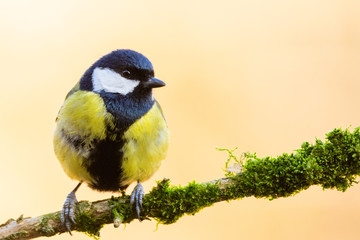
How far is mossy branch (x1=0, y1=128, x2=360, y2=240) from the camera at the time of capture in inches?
54.5

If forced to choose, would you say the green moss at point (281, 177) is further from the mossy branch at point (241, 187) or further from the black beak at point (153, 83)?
the black beak at point (153, 83)

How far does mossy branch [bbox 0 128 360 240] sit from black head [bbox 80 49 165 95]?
0.50 metres

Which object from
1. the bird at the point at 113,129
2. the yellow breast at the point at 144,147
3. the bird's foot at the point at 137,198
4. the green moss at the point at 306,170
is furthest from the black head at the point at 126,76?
the green moss at the point at 306,170

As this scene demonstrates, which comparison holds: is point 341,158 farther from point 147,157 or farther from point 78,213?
point 78,213

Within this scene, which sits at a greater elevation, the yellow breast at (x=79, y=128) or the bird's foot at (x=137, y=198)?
the yellow breast at (x=79, y=128)

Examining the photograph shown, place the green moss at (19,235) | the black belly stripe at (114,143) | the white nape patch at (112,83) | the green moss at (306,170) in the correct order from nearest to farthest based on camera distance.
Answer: the green moss at (306,170), the green moss at (19,235), the black belly stripe at (114,143), the white nape patch at (112,83)

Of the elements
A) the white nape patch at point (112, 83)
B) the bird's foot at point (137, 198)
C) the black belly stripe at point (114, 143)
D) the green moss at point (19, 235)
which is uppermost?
the white nape patch at point (112, 83)

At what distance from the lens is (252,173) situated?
1.46 m

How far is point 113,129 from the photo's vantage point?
1729 mm

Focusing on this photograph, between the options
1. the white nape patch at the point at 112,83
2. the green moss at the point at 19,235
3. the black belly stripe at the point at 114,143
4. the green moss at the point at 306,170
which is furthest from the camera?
the white nape patch at the point at 112,83

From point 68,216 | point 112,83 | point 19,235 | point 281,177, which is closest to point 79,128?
point 112,83

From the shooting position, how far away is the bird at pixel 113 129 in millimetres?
1735

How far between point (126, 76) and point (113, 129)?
0.91 ft

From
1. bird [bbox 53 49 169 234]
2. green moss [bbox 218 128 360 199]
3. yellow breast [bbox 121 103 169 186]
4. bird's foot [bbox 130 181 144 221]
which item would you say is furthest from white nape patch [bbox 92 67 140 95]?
green moss [bbox 218 128 360 199]
